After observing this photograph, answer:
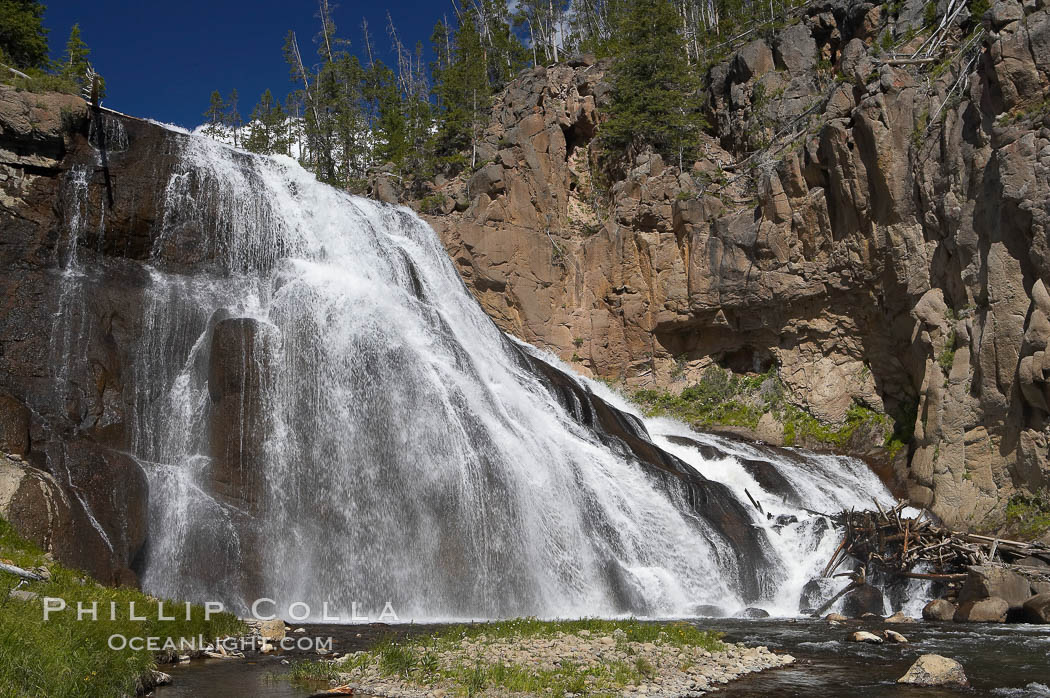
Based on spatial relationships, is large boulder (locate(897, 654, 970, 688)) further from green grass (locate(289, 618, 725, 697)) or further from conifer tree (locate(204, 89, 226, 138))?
conifer tree (locate(204, 89, 226, 138))

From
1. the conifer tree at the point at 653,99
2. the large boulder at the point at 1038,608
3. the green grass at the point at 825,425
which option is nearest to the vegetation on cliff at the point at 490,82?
the conifer tree at the point at 653,99

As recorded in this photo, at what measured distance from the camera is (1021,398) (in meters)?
23.3

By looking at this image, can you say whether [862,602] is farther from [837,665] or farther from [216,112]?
[216,112]

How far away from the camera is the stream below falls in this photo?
10.8m

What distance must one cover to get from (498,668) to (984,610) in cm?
1266

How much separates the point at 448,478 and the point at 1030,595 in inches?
528

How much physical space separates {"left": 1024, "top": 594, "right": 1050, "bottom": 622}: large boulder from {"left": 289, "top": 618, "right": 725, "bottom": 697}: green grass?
866 centimetres

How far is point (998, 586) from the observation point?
18516mm

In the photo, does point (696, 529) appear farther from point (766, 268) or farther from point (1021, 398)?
point (766, 268)

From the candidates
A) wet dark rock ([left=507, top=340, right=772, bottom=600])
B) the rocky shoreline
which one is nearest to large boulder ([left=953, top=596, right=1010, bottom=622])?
wet dark rock ([left=507, top=340, right=772, bottom=600])

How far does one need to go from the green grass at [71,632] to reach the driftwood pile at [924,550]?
15.8 m

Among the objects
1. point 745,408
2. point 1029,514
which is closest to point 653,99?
point 745,408

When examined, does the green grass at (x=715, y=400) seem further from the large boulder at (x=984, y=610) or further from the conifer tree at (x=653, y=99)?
the large boulder at (x=984, y=610)

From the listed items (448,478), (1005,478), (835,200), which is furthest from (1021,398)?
(448,478)
